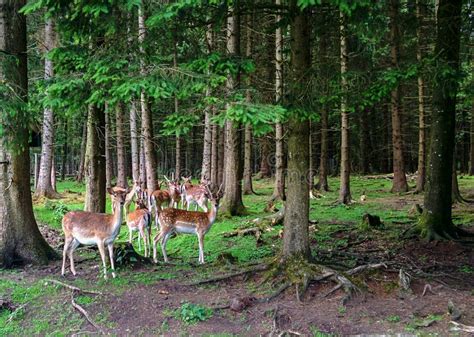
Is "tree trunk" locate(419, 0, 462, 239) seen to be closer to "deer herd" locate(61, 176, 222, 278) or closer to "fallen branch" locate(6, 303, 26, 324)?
"deer herd" locate(61, 176, 222, 278)

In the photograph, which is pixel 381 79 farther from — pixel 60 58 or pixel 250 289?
pixel 60 58

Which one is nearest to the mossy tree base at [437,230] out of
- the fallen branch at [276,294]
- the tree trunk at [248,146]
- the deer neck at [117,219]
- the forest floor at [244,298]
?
the forest floor at [244,298]

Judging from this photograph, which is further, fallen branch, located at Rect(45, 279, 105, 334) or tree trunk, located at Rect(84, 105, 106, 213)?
tree trunk, located at Rect(84, 105, 106, 213)

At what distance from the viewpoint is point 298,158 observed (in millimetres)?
7113

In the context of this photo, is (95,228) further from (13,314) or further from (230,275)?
(230,275)

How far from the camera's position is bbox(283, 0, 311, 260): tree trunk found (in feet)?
23.3

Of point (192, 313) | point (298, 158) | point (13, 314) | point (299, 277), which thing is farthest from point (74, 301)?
point (298, 158)

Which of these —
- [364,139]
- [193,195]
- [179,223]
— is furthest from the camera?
[364,139]

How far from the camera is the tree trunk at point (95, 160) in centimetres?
983

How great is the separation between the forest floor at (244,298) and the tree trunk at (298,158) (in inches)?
31.3

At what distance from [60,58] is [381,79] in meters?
4.59

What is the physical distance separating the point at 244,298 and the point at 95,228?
9.88 ft

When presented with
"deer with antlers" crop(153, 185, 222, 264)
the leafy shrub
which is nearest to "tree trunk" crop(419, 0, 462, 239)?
"deer with antlers" crop(153, 185, 222, 264)

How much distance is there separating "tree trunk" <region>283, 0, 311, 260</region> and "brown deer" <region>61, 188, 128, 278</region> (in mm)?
2941
